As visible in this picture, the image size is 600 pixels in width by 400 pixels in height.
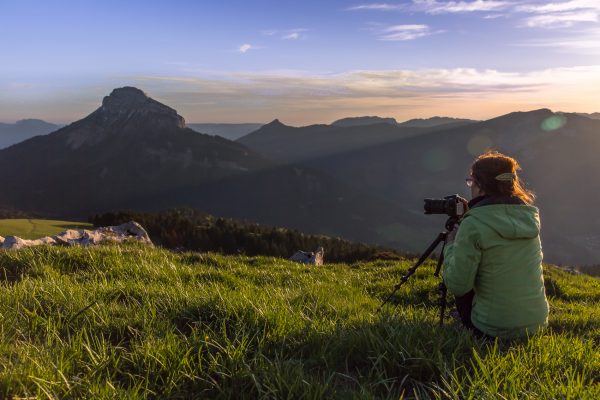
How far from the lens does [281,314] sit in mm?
4379

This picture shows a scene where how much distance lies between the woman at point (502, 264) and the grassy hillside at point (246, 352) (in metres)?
0.43

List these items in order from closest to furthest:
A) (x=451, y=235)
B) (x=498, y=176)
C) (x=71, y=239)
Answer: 1. (x=498, y=176)
2. (x=451, y=235)
3. (x=71, y=239)

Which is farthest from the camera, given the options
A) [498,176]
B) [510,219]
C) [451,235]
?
[451,235]

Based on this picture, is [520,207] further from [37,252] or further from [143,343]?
[37,252]

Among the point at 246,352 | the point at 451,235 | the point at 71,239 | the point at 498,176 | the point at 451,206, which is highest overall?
the point at 498,176

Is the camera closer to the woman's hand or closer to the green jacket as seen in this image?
the woman's hand

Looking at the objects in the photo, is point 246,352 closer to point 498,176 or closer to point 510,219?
point 510,219

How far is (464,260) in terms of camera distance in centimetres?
476

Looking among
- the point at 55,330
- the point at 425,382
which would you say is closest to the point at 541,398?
the point at 425,382

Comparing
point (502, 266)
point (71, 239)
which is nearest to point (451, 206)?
point (502, 266)

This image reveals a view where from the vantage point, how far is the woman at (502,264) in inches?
185

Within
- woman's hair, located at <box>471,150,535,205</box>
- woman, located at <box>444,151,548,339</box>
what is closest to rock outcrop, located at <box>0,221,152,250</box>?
woman, located at <box>444,151,548,339</box>

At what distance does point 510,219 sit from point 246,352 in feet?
10.6

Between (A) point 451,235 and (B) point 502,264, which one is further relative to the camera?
(A) point 451,235
